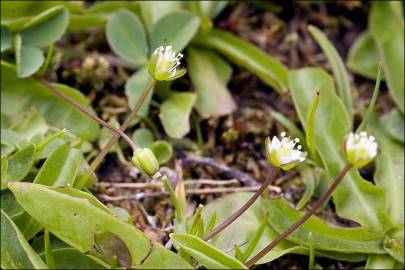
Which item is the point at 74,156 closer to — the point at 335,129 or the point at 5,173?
the point at 5,173

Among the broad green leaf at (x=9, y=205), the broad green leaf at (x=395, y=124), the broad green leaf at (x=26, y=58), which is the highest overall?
the broad green leaf at (x=26, y=58)

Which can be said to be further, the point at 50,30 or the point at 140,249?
the point at 50,30

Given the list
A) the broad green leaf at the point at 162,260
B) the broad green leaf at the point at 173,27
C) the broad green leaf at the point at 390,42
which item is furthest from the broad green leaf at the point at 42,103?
the broad green leaf at the point at 390,42

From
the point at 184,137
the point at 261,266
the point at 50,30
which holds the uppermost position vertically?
the point at 50,30

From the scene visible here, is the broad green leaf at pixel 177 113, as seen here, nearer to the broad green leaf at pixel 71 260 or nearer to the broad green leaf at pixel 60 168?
the broad green leaf at pixel 60 168

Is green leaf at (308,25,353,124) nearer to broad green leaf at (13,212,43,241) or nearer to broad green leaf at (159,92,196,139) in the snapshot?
broad green leaf at (159,92,196,139)

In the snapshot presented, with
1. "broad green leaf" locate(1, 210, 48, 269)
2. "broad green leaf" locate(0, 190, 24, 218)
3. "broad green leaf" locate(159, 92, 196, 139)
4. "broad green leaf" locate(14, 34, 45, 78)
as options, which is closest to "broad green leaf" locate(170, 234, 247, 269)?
"broad green leaf" locate(1, 210, 48, 269)

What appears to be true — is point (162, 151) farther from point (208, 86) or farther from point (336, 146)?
point (336, 146)

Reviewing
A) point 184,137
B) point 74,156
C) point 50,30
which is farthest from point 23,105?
point 184,137
